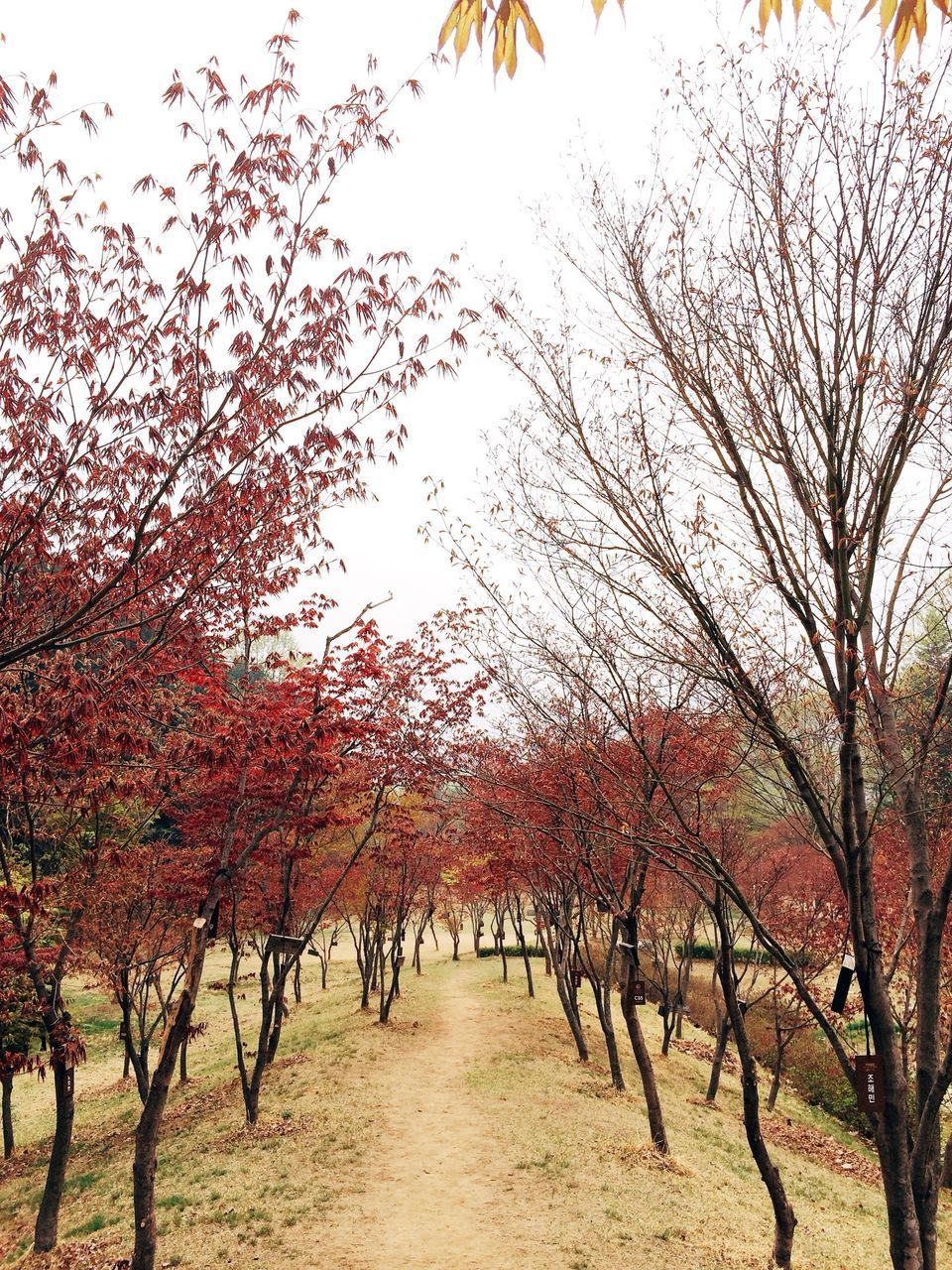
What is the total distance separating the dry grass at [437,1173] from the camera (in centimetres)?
902

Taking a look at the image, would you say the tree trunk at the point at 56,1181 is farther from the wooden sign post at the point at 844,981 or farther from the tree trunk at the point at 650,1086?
the wooden sign post at the point at 844,981

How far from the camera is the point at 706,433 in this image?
197 inches

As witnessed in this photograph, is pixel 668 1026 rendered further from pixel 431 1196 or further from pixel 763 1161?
pixel 763 1161

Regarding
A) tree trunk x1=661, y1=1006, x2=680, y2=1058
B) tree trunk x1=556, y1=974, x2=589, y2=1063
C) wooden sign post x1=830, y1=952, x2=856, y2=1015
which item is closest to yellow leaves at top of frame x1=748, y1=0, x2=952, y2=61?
wooden sign post x1=830, y1=952, x2=856, y2=1015

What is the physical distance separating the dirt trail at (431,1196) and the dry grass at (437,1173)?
0.04 meters

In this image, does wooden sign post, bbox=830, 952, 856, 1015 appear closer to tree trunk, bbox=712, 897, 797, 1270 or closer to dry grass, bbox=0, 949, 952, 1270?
tree trunk, bbox=712, 897, 797, 1270

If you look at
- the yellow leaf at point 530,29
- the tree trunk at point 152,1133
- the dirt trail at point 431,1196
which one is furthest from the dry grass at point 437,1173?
the yellow leaf at point 530,29

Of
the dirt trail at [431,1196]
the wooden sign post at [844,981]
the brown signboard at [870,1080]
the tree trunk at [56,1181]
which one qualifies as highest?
the wooden sign post at [844,981]

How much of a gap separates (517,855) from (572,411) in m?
13.8

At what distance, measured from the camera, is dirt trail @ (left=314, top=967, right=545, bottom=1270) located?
8.77 metres

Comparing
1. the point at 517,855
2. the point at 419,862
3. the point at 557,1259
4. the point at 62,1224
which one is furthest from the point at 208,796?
the point at 419,862

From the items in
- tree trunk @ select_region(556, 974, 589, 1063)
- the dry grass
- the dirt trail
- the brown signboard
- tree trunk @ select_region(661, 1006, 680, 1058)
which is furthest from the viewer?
tree trunk @ select_region(661, 1006, 680, 1058)

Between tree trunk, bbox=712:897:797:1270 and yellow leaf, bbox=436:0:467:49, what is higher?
yellow leaf, bbox=436:0:467:49

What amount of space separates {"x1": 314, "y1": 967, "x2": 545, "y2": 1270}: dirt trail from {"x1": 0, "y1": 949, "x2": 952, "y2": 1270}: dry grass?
0.04 m
